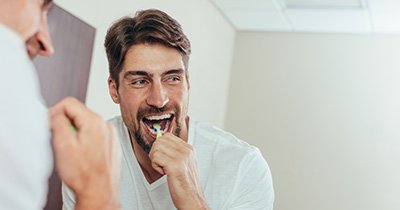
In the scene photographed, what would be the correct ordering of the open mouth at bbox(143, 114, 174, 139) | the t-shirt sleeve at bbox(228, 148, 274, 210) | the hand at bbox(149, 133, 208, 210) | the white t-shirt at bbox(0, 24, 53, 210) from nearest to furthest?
1. the white t-shirt at bbox(0, 24, 53, 210)
2. the hand at bbox(149, 133, 208, 210)
3. the t-shirt sleeve at bbox(228, 148, 274, 210)
4. the open mouth at bbox(143, 114, 174, 139)

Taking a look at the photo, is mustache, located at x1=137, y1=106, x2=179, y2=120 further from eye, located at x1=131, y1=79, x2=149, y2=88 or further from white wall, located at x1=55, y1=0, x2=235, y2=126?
white wall, located at x1=55, y1=0, x2=235, y2=126

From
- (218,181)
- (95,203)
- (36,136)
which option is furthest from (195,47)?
(36,136)

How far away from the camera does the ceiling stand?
4.10 meters

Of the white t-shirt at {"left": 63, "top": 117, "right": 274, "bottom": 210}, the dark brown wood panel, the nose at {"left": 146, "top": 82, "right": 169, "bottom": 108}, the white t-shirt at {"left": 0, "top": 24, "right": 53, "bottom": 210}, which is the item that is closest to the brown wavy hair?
the nose at {"left": 146, "top": 82, "right": 169, "bottom": 108}

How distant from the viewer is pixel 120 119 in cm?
165

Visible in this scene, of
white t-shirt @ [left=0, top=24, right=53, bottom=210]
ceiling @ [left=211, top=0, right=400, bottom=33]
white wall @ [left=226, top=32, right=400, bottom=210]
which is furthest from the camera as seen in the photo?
white wall @ [left=226, top=32, right=400, bottom=210]

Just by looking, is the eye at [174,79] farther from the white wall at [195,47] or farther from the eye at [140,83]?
the white wall at [195,47]

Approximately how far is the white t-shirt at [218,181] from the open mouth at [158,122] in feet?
0.22

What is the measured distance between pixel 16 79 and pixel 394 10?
3.94m

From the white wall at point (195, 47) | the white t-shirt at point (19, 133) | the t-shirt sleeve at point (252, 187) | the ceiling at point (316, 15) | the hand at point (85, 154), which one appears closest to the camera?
the white t-shirt at point (19, 133)

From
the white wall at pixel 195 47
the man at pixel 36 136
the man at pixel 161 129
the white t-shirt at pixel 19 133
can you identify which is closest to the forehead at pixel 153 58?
the man at pixel 161 129

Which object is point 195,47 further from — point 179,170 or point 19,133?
point 19,133

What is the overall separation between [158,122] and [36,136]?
104 centimetres

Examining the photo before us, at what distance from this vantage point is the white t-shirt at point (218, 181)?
4.57 ft
